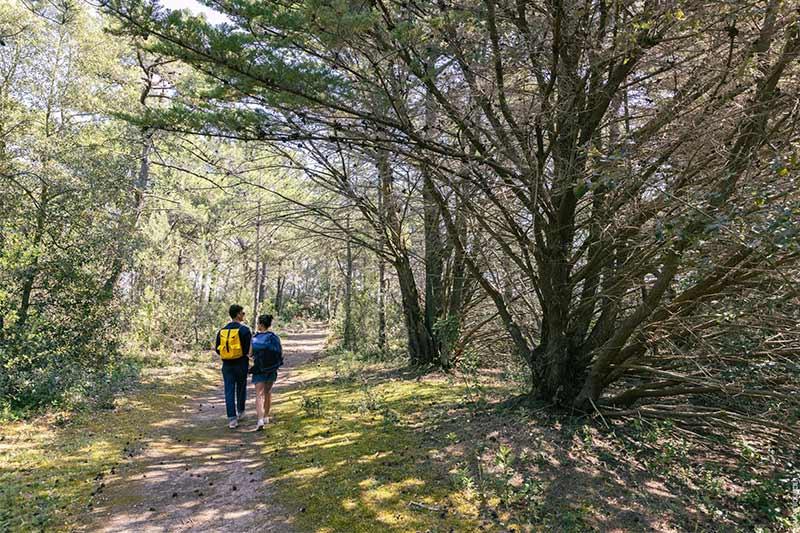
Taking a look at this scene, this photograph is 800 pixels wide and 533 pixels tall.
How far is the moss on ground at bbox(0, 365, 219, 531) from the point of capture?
11.8ft

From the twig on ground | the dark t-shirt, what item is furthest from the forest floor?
the dark t-shirt

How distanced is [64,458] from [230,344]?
6.93 feet

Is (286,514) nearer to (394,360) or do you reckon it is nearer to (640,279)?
(640,279)

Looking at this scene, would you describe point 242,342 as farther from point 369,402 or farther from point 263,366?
point 369,402

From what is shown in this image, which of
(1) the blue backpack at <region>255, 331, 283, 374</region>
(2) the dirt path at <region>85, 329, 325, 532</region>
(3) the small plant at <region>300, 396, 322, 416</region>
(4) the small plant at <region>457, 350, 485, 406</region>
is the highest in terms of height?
(1) the blue backpack at <region>255, 331, 283, 374</region>

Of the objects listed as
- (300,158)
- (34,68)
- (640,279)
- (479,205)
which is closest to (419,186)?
(300,158)

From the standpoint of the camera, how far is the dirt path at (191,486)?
3539mm

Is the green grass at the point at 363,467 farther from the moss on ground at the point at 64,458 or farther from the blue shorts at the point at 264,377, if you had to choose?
the moss on ground at the point at 64,458

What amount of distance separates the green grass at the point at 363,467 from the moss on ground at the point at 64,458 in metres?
1.66

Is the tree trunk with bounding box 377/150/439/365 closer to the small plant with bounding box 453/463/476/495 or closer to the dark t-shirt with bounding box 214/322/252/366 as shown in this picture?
the dark t-shirt with bounding box 214/322/252/366

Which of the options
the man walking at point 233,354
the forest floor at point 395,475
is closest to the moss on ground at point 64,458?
the forest floor at point 395,475

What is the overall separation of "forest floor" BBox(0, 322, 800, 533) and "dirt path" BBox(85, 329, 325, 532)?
0.02 meters

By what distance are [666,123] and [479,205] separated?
7.19 feet

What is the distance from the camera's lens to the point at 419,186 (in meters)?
8.98
